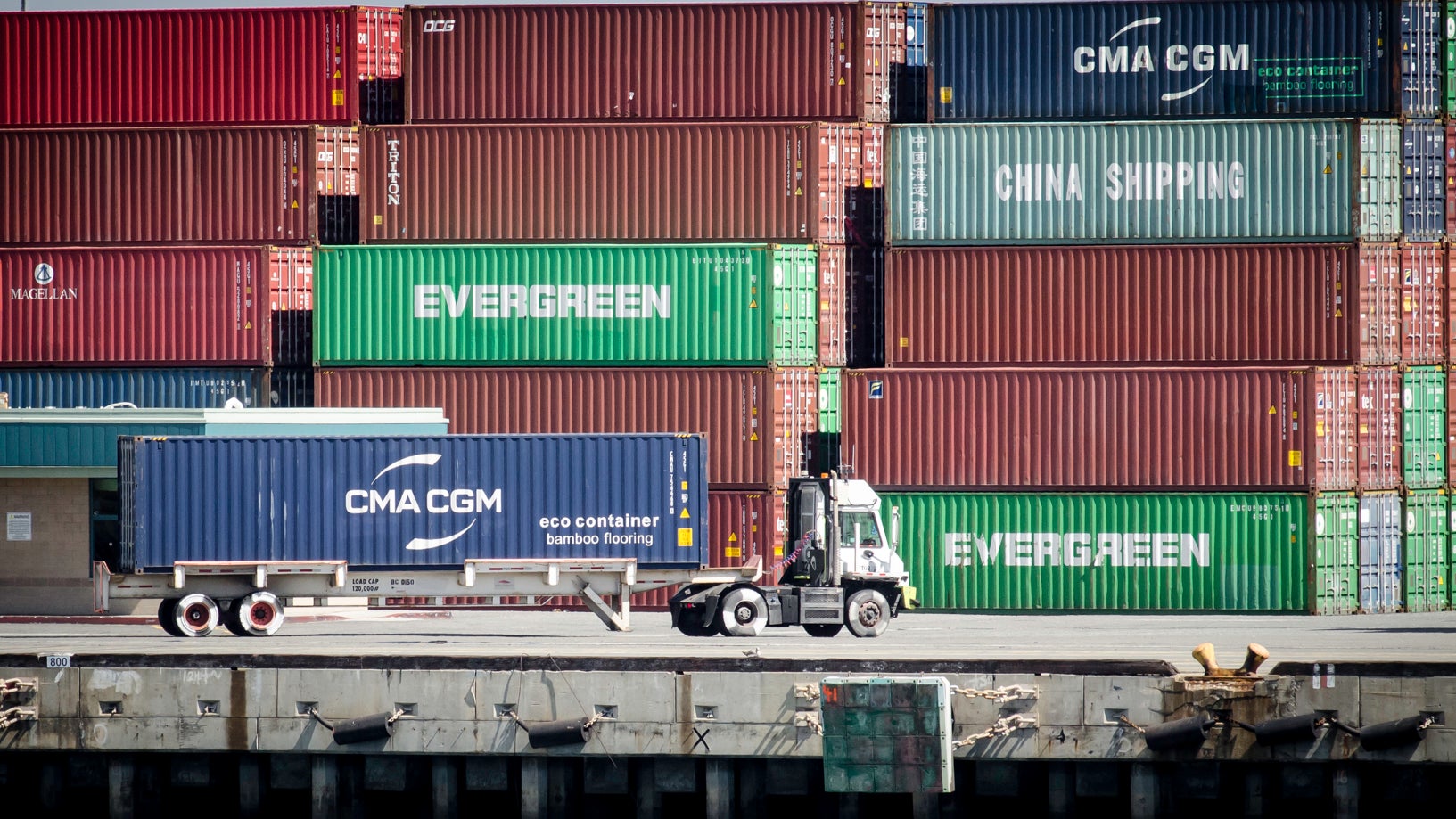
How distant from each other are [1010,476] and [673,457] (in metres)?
9.45

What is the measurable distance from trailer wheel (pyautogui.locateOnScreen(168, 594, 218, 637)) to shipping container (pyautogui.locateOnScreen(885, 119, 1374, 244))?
15870 mm

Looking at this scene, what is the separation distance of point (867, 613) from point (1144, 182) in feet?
42.5

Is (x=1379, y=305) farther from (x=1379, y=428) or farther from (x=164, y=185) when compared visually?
(x=164, y=185)

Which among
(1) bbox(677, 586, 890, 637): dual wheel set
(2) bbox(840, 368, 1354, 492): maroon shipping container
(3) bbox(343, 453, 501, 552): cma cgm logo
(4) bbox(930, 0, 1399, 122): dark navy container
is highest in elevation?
(4) bbox(930, 0, 1399, 122): dark navy container

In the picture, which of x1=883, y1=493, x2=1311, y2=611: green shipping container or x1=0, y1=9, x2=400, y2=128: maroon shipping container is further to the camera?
x1=0, y1=9, x2=400, y2=128: maroon shipping container

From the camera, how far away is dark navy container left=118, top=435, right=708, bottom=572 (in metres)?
24.9

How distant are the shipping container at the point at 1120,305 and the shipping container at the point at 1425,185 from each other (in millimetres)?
1643

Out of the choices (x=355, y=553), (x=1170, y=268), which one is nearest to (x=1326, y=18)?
(x=1170, y=268)

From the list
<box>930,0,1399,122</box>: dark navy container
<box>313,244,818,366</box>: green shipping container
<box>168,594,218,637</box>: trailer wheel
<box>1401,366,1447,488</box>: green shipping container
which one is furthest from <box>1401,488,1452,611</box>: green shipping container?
<box>168,594,218,637</box>: trailer wheel

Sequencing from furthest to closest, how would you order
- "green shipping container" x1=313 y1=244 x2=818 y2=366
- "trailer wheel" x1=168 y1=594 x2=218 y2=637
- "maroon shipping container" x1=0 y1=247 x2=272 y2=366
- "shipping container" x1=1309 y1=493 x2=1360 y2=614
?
1. "maroon shipping container" x1=0 y1=247 x2=272 y2=366
2. "green shipping container" x1=313 y1=244 x2=818 y2=366
3. "shipping container" x1=1309 y1=493 x2=1360 y2=614
4. "trailer wheel" x1=168 y1=594 x2=218 y2=637

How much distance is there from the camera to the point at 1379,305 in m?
31.5

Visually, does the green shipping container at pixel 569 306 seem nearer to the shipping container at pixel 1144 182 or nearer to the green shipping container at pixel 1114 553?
the shipping container at pixel 1144 182

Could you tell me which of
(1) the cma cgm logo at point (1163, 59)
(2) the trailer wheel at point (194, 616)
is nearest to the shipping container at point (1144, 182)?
(1) the cma cgm logo at point (1163, 59)

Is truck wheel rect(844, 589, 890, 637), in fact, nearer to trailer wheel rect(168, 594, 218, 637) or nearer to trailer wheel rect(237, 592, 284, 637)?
trailer wheel rect(237, 592, 284, 637)
